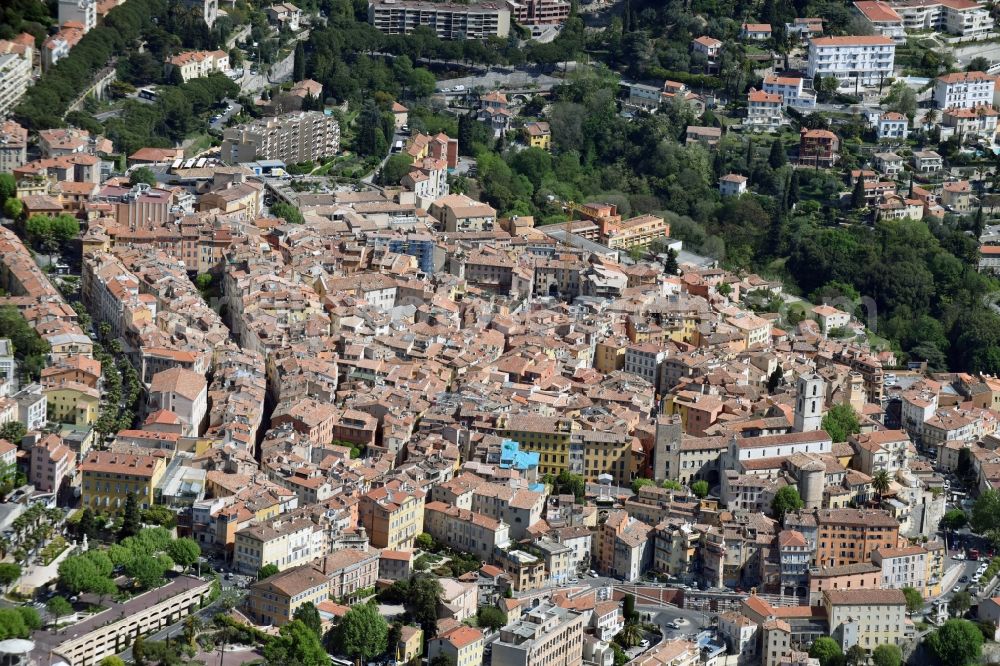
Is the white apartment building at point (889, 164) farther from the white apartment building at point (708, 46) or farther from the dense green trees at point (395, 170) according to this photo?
the dense green trees at point (395, 170)

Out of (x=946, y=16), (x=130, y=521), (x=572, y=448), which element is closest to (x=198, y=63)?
(x=572, y=448)

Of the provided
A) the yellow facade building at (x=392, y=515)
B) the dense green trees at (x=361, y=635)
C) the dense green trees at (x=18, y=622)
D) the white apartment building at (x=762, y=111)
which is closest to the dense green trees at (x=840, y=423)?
the yellow facade building at (x=392, y=515)

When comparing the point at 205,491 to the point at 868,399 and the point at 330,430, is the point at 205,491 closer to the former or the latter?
the point at 330,430

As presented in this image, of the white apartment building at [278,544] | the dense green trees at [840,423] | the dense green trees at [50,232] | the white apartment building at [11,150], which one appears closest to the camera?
the white apartment building at [278,544]

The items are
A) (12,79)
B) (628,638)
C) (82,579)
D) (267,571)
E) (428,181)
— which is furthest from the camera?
(428,181)

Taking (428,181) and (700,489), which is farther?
(428,181)

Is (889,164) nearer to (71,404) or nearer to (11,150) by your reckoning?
(11,150)
